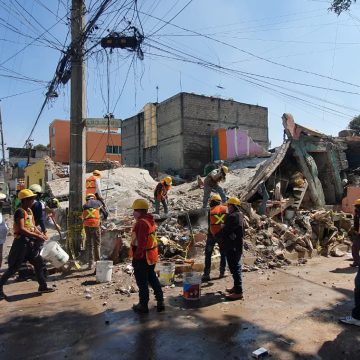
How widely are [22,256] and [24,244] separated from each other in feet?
0.60

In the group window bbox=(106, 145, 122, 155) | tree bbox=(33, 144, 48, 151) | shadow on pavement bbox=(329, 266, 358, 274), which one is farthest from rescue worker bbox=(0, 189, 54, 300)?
tree bbox=(33, 144, 48, 151)

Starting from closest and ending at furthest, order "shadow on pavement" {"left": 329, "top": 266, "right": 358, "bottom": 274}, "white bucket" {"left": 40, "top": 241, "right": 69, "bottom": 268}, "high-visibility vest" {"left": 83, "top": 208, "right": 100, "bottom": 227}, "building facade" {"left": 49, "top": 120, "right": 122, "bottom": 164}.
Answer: "white bucket" {"left": 40, "top": 241, "right": 69, "bottom": 268} < "high-visibility vest" {"left": 83, "top": 208, "right": 100, "bottom": 227} < "shadow on pavement" {"left": 329, "top": 266, "right": 358, "bottom": 274} < "building facade" {"left": 49, "top": 120, "right": 122, "bottom": 164}

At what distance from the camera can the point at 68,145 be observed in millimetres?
37375

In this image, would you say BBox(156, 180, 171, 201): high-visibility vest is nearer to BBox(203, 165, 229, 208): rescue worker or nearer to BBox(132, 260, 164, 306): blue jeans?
BBox(203, 165, 229, 208): rescue worker

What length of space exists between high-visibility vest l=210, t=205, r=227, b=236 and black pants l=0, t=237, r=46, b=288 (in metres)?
2.94

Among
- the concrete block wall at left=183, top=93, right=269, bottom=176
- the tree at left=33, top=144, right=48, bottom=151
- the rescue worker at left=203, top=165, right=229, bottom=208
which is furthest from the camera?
the tree at left=33, top=144, right=48, bottom=151

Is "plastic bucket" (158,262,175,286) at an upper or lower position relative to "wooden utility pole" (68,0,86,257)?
lower

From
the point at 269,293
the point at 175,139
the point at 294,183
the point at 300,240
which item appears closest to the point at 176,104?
the point at 175,139

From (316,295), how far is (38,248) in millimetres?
4476

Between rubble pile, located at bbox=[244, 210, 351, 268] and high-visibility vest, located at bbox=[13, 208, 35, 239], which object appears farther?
rubble pile, located at bbox=[244, 210, 351, 268]

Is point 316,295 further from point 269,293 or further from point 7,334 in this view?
point 7,334

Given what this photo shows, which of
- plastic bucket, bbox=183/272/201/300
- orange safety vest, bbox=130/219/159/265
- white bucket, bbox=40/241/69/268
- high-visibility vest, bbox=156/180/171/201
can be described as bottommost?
plastic bucket, bbox=183/272/201/300

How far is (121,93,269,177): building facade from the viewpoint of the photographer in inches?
1057

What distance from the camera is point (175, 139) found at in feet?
89.7
